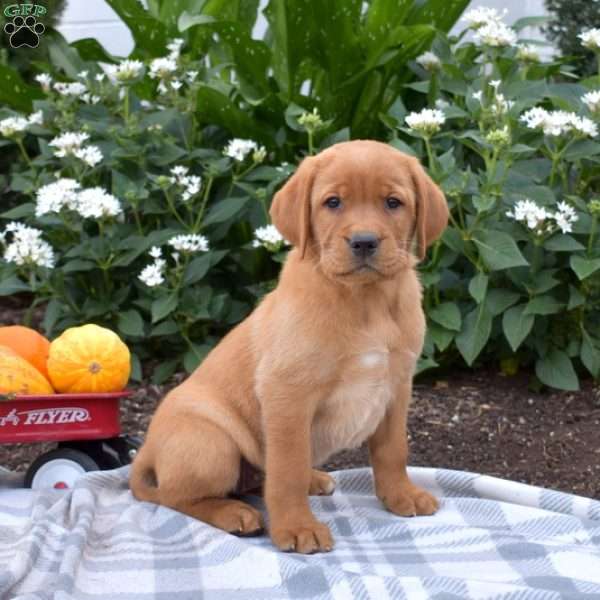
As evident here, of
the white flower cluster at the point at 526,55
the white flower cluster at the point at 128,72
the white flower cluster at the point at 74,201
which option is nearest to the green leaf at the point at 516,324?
the white flower cluster at the point at 526,55

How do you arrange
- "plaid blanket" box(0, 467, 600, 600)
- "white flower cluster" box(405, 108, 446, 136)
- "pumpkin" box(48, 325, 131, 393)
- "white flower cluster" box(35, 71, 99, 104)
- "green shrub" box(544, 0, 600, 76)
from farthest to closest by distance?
"green shrub" box(544, 0, 600, 76) → "white flower cluster" box(35, 71, 99, 104) → "white flower cluster" box(405, 108, 446, 136) → "pumpkin" box(48, 325, 131, 393) → "plaid blanket" box(0, 467, 600, 600)

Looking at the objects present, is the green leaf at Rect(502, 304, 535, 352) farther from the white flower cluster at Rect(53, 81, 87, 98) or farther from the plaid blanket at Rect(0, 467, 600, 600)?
the white flower cluster at Rect(53, 81, 87, 98)

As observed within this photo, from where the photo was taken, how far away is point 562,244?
525cm

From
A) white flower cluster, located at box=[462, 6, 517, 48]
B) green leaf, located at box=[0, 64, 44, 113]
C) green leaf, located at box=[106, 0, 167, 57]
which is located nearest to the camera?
white flower cluster, located at box=[462, 6, 517, 48]

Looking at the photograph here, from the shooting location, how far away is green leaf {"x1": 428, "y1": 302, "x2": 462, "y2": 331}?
5.31 meters

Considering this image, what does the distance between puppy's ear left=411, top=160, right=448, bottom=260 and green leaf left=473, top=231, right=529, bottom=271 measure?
1.43m

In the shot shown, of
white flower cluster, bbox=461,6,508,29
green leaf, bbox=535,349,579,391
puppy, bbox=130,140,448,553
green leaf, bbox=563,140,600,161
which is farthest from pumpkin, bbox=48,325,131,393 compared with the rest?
white flower cluster, bbox=461,6,508,29

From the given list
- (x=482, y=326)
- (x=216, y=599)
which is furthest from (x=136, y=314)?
(x=216, y=599)

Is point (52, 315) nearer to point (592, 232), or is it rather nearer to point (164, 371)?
point (164, 371)

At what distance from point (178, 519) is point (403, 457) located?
86cm

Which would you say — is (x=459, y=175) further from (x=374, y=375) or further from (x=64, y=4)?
(x=64, y=4)

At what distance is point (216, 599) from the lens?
330 centimetres

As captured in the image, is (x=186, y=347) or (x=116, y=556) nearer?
(x=116, y=556)

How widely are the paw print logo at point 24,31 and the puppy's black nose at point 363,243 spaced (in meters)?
4.25
